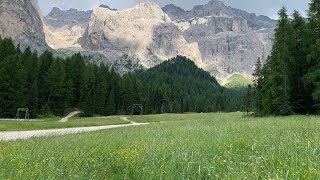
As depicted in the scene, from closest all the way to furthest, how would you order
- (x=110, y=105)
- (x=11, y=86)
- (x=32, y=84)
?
(x=11, y=86) < (x=32, y=84) < (x=110, y=105)

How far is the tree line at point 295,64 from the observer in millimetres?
44906

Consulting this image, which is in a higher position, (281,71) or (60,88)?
(281,71)

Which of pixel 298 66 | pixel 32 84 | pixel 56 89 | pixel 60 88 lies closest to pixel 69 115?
pixel 60 88

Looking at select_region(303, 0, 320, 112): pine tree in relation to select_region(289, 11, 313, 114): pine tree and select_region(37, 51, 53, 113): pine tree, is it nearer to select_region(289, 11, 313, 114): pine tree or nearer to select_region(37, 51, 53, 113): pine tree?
select_region(289, 11, 313, 114): pine tree

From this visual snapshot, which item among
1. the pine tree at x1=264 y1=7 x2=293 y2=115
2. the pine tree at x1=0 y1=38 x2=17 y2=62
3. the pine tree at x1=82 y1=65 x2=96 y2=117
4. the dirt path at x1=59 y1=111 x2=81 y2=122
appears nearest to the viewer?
the pine tree at x1=264 y1=7 x2=293 y2=115

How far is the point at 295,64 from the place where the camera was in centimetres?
5094

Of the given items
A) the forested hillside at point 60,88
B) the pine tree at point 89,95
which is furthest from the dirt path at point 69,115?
the pine tree at point 89,95

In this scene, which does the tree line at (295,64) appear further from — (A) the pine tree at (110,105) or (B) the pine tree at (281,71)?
(A) the pine tree at (110,105)

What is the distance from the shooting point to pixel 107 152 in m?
11.7

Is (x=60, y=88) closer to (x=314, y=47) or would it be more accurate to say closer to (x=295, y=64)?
(x=295, y=64)

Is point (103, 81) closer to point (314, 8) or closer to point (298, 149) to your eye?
point (314, 8)

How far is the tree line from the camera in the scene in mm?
44906

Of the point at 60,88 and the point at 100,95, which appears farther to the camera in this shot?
the point at 100,95

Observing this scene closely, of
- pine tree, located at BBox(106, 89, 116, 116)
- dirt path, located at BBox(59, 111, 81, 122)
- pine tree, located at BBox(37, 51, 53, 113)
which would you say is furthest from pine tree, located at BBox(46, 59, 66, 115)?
pine tree, located at BBox(106, 89, 116, 116)
